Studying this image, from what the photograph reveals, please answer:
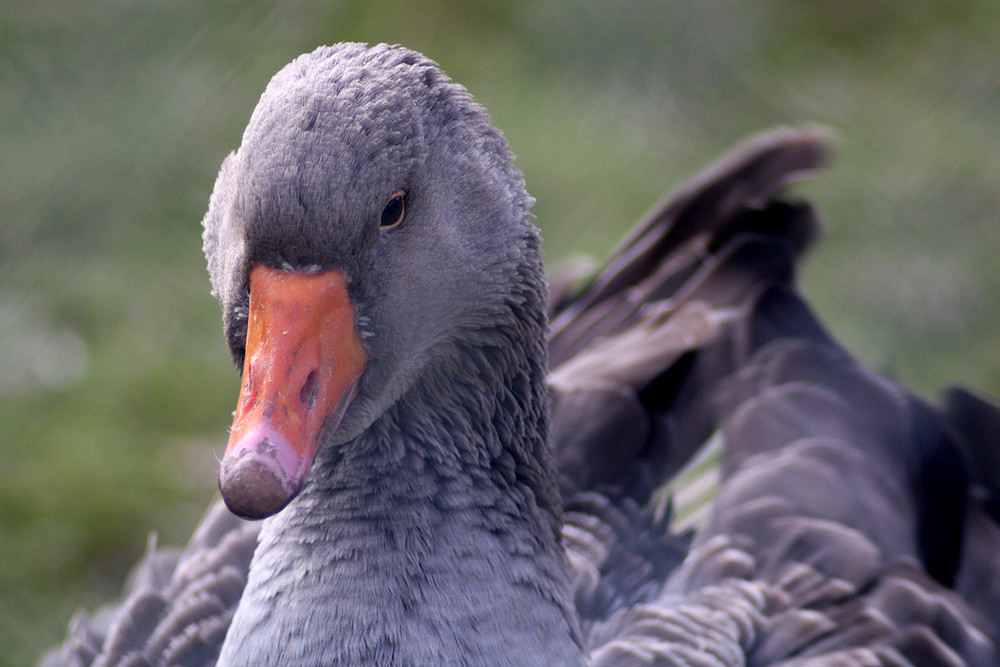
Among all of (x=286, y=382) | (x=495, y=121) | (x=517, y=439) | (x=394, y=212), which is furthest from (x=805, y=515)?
(x=495, y=121)

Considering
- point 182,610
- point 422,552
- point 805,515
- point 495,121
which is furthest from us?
point 495,121

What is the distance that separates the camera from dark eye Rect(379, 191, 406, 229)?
2020 mm

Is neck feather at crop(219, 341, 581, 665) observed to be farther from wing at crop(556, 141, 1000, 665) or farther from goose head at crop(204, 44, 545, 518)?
wing at crop(556, 141, 1000, 665)

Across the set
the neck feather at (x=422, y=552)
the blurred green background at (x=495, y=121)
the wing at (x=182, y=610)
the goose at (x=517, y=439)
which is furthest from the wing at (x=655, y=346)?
the blurred green background at (x=495, y=121)

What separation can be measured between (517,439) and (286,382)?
25.8 inches

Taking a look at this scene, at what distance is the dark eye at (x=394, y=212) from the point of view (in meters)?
2.02

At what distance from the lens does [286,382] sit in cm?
190

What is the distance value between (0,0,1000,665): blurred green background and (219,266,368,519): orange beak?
2.54 meters

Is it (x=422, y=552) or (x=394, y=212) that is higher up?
(x=394, y=212)

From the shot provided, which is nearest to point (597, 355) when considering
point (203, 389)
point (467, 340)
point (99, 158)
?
point (467, 340)

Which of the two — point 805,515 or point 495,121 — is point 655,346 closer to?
point 805,515

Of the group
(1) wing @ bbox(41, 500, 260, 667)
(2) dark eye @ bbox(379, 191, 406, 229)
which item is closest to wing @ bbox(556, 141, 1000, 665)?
(1) wing @ bbox(41, 500, 260, 667)

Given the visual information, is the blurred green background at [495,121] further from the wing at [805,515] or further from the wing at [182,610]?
the wing at [805,515]

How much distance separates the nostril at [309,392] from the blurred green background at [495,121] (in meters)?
2.56
